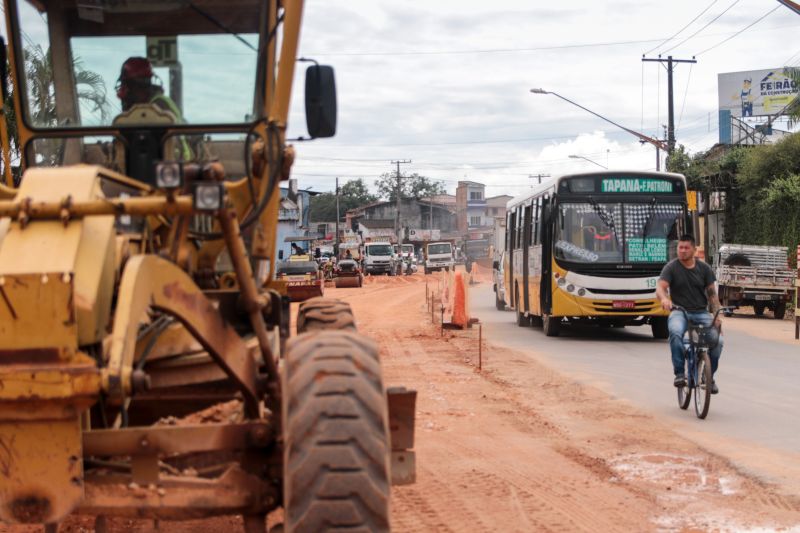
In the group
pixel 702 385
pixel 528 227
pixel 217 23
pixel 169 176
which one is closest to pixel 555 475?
pixel 702 385

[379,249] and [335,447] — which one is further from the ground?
[335,447]

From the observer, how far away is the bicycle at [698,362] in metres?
11.6

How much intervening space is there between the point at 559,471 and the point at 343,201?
13289cm

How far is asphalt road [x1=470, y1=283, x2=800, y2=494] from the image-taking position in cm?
970

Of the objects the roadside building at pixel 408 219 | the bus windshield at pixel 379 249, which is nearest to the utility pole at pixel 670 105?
the bus windshield at pixel 379 249

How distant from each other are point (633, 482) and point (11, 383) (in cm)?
539

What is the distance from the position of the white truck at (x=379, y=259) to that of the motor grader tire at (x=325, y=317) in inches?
2620

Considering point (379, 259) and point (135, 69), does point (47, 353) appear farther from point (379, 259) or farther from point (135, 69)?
point (379, 259)

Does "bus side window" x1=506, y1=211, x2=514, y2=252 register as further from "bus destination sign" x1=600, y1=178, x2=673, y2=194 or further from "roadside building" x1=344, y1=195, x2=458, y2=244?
"roadside building" x1=344, y1=195, x2=458, y2=244

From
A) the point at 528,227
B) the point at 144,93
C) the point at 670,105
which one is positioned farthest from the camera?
the point at 670,105

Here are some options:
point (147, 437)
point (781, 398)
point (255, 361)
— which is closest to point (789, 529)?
point (255, 361)

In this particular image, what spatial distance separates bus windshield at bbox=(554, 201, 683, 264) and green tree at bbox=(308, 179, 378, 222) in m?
117

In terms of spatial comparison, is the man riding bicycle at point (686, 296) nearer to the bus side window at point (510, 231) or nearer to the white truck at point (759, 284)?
the bus side window at point (510, 231)

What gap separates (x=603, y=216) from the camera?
21.7 meters
